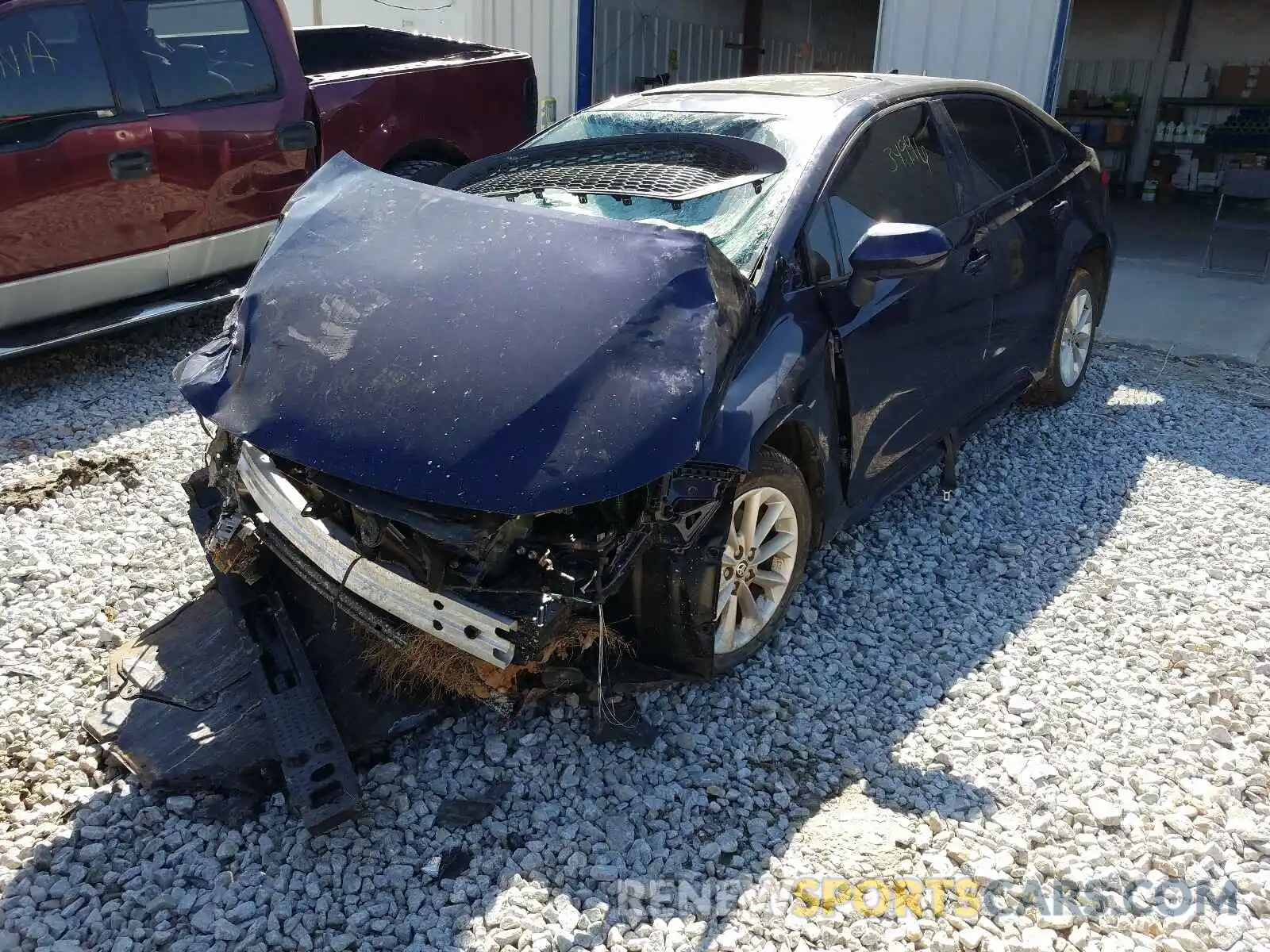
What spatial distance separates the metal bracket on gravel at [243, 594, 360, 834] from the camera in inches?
100

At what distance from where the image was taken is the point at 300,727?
279 centimetres

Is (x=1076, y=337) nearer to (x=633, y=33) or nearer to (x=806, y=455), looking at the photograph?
(x=806, y=455)

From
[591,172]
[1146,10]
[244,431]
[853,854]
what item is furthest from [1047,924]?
[1146,10]

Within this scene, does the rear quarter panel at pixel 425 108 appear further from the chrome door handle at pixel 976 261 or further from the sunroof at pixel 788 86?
the chrome door handle at pixel 976 261

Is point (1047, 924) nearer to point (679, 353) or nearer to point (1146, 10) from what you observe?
point (679, 353)

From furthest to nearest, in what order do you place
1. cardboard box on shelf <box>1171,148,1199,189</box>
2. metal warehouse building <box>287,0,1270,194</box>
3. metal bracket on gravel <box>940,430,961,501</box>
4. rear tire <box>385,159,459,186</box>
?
cardboard box on shelf <box>1171,148,1199,189</box>
metal warehouse building <box>287,0,1270,194</box>
rear tire <box>385,159,459,186</box>
metal bracket on gravel <box>940,430,961,501</box>

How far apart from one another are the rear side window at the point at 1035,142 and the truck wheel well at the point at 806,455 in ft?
7.35

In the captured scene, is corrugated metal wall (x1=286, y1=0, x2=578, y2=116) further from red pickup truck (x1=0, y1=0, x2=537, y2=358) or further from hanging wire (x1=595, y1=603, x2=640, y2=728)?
hanging wire (x1=595, y1=603, x2=640, y2=728)

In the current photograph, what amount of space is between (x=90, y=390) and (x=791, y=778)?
14.3 feet

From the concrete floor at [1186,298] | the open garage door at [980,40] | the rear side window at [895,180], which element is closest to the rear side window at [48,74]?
the rear side window at [895,180]

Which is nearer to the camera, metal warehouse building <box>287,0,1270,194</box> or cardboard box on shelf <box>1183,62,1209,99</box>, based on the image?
metal warehouse building <box>287,0,1270,194</box>

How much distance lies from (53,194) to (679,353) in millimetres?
3837

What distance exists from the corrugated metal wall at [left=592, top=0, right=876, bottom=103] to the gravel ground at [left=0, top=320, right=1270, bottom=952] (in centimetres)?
745

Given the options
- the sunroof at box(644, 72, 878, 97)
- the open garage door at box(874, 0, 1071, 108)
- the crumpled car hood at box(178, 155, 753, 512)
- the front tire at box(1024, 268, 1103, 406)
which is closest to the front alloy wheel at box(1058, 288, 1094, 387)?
the front tire at box(1024, 268, 1103, 406)
